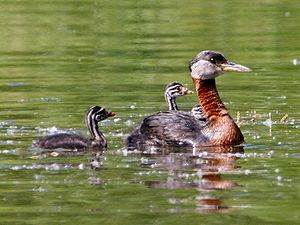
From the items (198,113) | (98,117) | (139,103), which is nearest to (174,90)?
(198,113)

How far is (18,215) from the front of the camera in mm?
10234

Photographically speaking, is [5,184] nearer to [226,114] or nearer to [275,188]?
[275,188]

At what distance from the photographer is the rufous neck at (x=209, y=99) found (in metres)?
14.6

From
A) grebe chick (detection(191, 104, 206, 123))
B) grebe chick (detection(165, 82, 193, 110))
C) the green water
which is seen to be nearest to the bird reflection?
the green water

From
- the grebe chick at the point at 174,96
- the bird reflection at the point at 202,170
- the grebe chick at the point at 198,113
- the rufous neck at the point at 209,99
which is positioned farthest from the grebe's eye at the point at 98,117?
the grebe chick at the point at 174,96

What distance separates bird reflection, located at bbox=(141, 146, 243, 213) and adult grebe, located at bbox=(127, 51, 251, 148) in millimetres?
187

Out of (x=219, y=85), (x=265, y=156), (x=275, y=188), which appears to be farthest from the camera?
(x=219, y=85)

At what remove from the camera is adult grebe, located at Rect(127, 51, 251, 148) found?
14078mm

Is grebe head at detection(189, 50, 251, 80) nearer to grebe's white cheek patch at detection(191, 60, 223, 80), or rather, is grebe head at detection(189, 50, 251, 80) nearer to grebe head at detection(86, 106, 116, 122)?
grebe's white cheek patch at detection(191, 60, 223, 80)

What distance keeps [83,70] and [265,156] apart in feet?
23.7

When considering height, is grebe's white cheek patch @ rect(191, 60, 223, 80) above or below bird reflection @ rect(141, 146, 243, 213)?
above

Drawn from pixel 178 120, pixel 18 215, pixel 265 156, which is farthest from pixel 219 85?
pixel 18 215

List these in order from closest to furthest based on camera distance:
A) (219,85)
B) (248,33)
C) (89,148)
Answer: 1. (89,148)
2. (219,85)
3. (248,33)

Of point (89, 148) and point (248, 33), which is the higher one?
point (248, 33)
